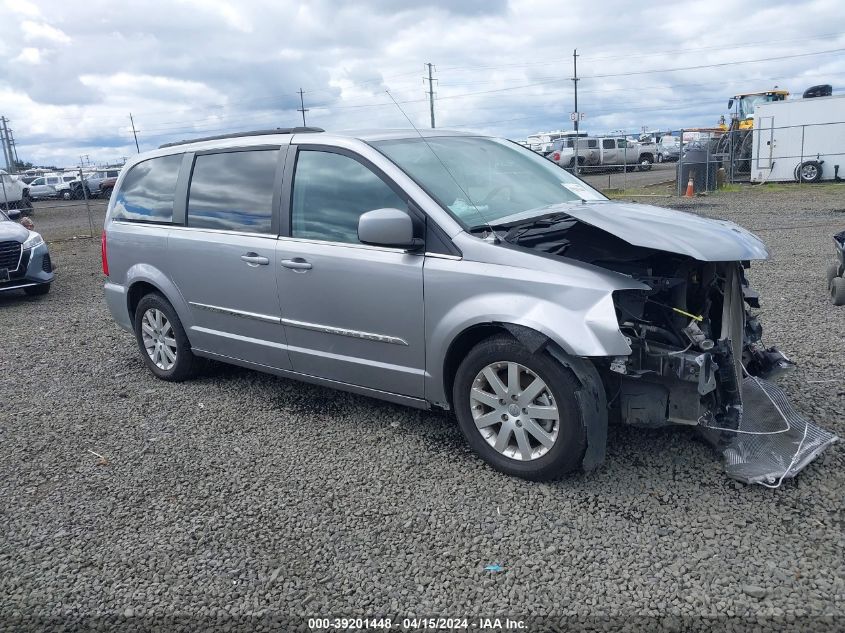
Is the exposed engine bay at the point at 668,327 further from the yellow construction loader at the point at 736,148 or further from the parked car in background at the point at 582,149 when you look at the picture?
the parked car in background at the point at 582,149

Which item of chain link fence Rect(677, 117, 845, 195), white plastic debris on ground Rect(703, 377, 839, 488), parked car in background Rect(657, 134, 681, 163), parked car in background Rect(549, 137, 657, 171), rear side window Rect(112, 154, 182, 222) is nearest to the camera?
white plastic debris on ground Rect(703, 377, 839, 488)

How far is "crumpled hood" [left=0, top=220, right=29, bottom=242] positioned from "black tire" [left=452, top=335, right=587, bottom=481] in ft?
27.3

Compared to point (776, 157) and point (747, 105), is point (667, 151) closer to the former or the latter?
point (747, 105)

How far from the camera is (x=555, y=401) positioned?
352cm

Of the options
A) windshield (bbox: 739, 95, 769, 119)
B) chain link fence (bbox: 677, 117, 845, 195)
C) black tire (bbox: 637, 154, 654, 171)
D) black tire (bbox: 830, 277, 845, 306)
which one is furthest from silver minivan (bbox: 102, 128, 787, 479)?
black tire (bbox: 637, 154, 654, 171)

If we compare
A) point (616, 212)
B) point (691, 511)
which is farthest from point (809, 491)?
point (616, 212)

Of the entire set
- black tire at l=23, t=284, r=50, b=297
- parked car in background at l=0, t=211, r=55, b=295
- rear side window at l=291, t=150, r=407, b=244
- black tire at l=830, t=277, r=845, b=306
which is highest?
rear side window at l=291, t=150, r=407, b=244

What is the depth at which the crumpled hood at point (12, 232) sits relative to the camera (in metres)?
9.76

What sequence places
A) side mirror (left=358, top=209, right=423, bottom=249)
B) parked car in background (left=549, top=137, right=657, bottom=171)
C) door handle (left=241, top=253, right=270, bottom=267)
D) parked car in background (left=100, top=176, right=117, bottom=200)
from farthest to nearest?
parked car in background (left=100, top=176, right=117, bottom=200) < parked car in background (left=549, top=137, right=657, bottom=171) < door handle (left=241, top=253, right=270, bottom=267) < side mirror (left=358, top=209, right=423, bottom=249)

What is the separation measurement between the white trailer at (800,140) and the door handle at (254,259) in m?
21.7

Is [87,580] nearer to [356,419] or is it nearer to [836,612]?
[356,419]

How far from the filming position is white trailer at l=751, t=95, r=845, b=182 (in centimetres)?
2159

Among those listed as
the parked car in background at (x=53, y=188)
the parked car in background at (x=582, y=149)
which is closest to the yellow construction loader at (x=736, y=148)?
the parked car in background at (x=582, y=149)

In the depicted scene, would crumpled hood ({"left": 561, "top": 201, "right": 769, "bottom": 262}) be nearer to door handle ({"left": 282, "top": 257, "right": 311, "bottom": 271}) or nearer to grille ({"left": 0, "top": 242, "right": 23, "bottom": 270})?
door handle ({"left": 282, "top": 257, "right": 311, "bottom": 271})
